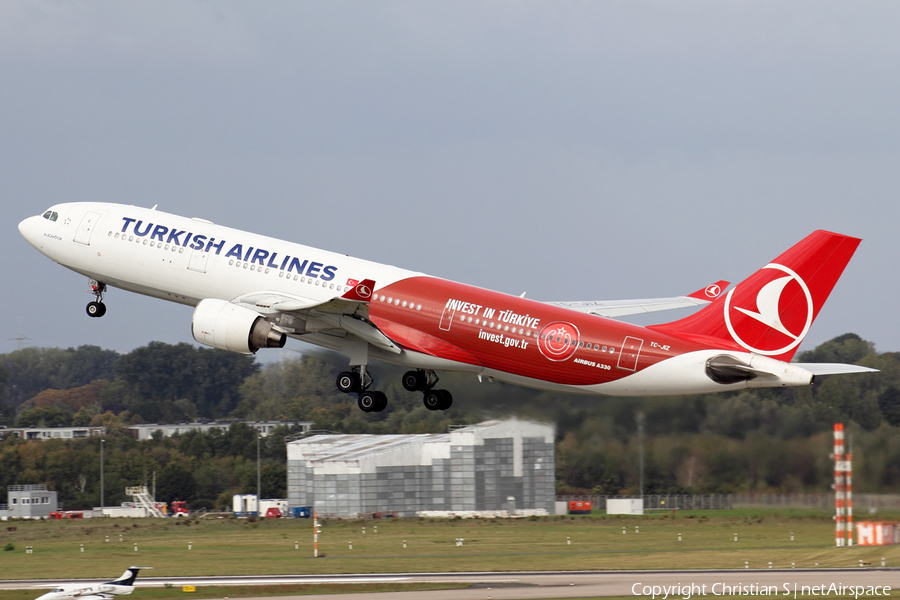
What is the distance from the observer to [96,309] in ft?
142

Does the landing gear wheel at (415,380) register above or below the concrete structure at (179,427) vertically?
above

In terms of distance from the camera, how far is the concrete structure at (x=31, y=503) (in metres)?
90.4

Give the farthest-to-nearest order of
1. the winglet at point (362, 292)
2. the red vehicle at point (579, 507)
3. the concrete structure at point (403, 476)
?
the concrete structure at point (403, 476), the red vehicle at point (579, 507), the winglet at point (362, 292)

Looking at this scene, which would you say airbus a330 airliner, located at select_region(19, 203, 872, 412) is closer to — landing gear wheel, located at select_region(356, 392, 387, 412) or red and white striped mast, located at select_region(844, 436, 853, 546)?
landing gear wheel, located at select_region(356, 392, 387, 412)

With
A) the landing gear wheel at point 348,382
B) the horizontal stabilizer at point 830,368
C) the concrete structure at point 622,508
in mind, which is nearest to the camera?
the horizontal stabilizer at point 830,368

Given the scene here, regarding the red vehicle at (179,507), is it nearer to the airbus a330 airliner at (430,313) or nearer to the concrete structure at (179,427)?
the concrete structure at (179,427)

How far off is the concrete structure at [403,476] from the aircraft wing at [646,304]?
26273 millimetres

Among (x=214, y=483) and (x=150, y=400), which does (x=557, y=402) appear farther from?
(x=150, y=400)

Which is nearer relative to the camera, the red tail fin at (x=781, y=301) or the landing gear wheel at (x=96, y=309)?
the red tail fin at (x=781, y=301)

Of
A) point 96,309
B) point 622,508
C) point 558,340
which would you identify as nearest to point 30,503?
point 96,309

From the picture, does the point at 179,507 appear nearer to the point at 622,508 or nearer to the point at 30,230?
the point at 622,508

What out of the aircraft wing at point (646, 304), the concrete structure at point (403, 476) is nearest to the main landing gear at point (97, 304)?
the aircraft wing at point (646, 304)

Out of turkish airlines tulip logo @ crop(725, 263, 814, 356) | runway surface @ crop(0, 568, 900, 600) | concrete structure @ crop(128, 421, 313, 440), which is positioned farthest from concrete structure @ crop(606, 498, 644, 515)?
concrete structure @ crop(128, 421, 313, 440)

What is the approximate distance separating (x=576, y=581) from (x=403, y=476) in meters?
34.2
